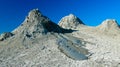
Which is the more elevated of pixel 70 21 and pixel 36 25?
pixel 70 21

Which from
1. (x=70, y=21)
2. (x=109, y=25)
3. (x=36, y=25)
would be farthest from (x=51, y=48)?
(x=70, y=21)

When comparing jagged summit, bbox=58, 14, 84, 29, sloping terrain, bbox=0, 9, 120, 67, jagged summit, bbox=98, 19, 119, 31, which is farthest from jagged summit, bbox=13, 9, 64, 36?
jagged summit, bbox=58, 14, 84, 29

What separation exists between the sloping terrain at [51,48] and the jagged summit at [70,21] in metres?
16.5

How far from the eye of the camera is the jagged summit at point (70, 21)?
284 feet

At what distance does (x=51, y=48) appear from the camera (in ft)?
168

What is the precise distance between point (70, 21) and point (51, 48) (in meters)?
38.7

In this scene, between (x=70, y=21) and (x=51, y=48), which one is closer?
(x=51, y=48)

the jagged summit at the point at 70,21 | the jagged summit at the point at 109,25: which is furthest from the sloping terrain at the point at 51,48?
the jagged summit at the point at 70,21

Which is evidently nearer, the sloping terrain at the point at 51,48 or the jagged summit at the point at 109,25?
the sloping terrain at the point at 51,48

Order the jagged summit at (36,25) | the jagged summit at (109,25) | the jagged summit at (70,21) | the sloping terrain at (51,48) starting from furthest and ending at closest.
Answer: the jagged summit at (70,21) < the jagged summit at (109,25) < the jagged summit at (36,25) < the sloping terrain at (51,48)

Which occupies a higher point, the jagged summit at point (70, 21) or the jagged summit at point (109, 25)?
the jagged summit at point (70, 21)

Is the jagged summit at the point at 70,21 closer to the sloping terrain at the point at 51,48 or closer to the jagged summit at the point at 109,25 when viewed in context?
the jagged summit at the point at 109,25

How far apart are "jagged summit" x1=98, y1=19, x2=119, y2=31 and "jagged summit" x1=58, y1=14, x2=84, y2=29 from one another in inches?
485

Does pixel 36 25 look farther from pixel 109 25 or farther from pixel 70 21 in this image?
pixel 70 21
